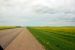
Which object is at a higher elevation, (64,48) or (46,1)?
(46,1)

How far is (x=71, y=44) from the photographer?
28.1 ft

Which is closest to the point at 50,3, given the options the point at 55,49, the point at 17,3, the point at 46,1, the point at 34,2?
the point at 46,1

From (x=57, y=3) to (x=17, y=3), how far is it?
6.54 feet

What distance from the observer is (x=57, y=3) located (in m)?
9.74

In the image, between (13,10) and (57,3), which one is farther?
(13,10)

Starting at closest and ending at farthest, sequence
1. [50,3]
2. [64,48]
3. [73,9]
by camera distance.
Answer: [64,48]
[73,9]
[50,3]

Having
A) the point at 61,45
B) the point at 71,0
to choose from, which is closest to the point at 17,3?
the point at 71,0

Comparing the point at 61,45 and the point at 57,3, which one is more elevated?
the point at 57,3

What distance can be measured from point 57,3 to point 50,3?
1.00 ft

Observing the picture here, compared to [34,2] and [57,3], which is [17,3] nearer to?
[34,2]

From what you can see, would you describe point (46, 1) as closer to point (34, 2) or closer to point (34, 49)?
point (34, 2)

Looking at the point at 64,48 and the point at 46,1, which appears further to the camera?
the point at 46,1

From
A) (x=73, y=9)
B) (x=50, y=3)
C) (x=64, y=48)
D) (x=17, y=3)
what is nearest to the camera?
(x=64, y=48)

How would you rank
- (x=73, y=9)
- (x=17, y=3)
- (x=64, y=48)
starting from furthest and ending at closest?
1. (x=17, y=3)
2. (x=73, y=9)
3. (x=64, y=48)
